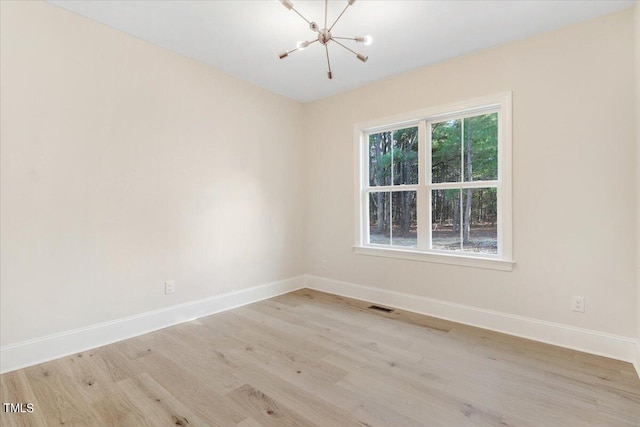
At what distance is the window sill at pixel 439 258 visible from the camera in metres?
2.83

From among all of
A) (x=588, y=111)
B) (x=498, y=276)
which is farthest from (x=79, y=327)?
(x=588, y=111)

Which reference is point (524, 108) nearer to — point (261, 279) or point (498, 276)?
point (498, 276)

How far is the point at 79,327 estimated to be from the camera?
2.42 metres

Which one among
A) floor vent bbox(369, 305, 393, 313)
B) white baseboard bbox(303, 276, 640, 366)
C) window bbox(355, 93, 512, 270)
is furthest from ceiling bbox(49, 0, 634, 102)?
floor vent bbox(369, 305, 393, 313)

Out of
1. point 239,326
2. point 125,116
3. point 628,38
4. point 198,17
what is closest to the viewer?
point 628,38

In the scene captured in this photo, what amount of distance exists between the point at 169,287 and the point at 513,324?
3.20 meters

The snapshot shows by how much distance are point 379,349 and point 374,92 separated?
2.80 metres

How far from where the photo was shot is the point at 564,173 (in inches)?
98.9

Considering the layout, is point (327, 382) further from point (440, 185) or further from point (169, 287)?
point (440, 185)

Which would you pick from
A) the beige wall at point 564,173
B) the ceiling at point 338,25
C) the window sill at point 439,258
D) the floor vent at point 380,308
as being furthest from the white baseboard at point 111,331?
the ceiling at point 338,25

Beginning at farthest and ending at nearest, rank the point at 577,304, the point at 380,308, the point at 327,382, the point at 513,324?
the point at 380,308 → the point at 513,324 → the point at 577,304 → the point at 327,382

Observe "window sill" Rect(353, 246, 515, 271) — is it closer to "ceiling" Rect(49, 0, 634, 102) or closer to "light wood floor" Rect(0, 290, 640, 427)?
"light wood floor" Rect(0, 290, 640, 427)

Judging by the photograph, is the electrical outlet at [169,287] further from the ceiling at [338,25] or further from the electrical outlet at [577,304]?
the electrical outlet at [577,304]

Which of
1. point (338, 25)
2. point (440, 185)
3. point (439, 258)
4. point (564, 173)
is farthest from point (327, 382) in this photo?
point (338, 25)
